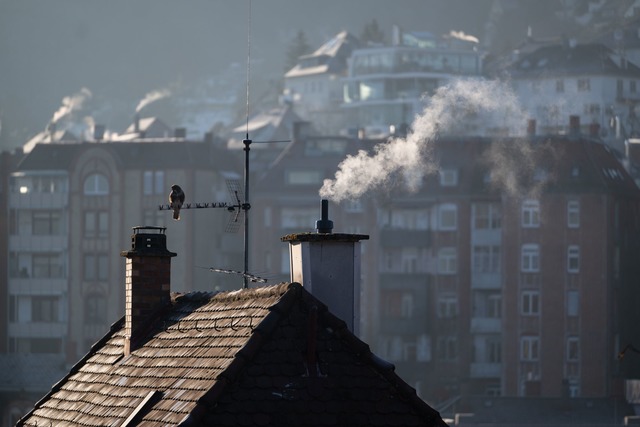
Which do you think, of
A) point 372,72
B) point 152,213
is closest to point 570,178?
point 152,213

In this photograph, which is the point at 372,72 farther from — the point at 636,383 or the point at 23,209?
the point at 636,383

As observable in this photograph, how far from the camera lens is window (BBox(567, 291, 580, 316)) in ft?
367

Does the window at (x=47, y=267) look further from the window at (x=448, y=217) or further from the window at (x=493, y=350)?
the window at (x=493, y=350)

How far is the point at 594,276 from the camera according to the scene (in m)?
112

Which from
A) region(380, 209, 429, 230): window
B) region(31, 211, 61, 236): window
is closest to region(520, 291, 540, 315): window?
region(380, 209, 429, 230): window

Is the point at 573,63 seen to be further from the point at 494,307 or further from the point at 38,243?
the point at 38,243

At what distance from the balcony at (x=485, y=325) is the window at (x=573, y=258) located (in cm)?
510

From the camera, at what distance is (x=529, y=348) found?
369 feet

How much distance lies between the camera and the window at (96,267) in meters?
122

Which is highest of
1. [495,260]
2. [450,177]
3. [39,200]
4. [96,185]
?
[450,177]

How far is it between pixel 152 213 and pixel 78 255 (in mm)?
5732

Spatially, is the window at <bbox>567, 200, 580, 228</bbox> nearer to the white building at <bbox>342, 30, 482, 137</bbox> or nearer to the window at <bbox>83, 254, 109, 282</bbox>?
the window at <bbox>83, 254, 109, 282</bbox>

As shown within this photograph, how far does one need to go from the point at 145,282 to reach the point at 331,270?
4005 millimetres

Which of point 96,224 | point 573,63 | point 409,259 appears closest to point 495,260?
point 409,259
